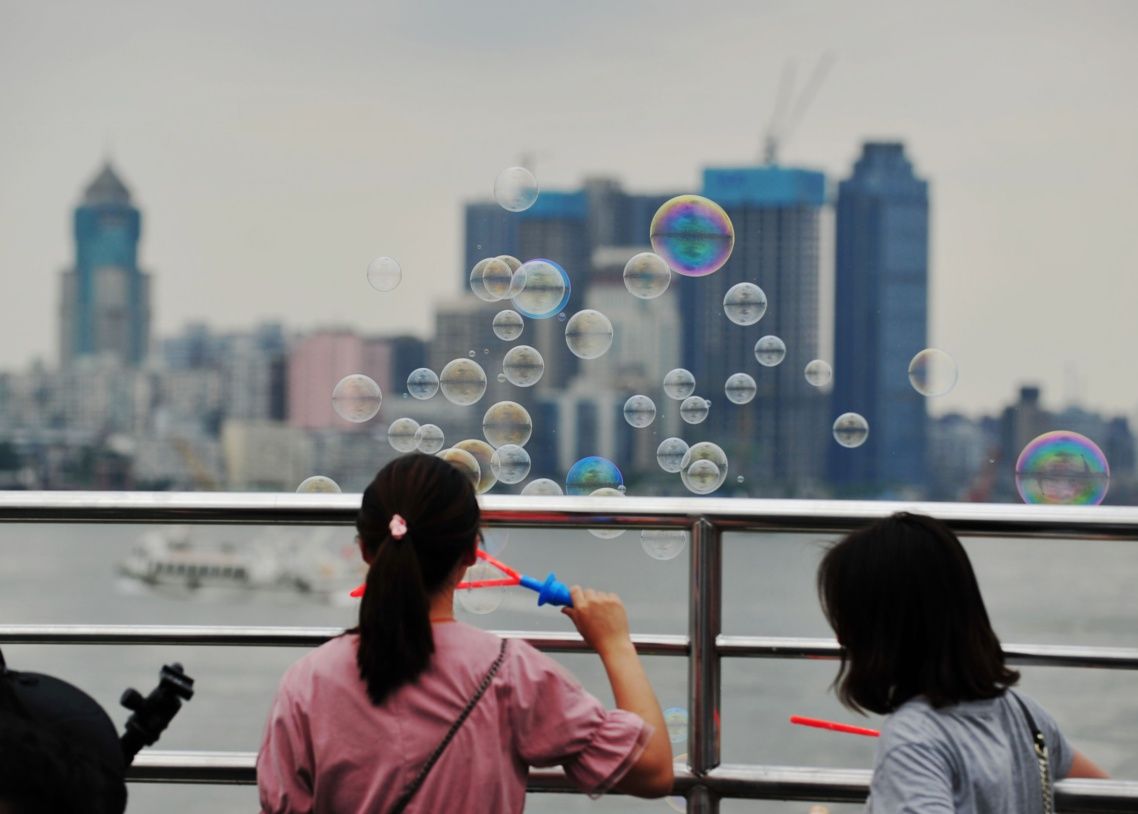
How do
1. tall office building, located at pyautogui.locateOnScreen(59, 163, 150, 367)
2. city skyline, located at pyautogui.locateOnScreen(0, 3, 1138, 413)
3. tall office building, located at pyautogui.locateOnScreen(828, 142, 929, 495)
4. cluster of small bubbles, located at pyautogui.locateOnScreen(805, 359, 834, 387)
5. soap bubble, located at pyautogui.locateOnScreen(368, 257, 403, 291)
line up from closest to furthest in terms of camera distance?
soap bubble, located at pyautogui.locateOnScreen(368, 257, 403, 291) < cluster of small bubbles, located at pyautogui.locateOnScreen(805, 359, 834, 387) < tall office building, located at pyautogui.locateOnScreen(828, 142, 929, 495) < tall office building, located at pyautogui.locateOnScreen(59, 163, 150, 367) < city skyline, located at pyautogui.locateOnScreen(0, 3, 1138, 413)

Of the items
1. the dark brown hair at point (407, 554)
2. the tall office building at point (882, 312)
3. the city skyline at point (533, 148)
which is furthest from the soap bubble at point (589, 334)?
the city skyline at point (533, 148)

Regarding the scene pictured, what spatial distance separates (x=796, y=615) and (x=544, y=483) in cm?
3288

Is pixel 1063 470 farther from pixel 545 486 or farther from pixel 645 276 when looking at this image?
pixel 545 486

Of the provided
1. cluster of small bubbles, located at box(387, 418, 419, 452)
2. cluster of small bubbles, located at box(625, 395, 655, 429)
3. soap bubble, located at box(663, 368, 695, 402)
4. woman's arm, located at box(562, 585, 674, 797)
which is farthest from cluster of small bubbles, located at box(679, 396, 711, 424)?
woman's arm, located at box(562, 585, 674, 797)

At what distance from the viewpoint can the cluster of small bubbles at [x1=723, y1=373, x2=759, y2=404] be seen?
5.27 meters

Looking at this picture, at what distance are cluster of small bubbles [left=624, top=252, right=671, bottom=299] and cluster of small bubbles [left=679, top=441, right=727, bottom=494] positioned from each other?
3.06ft

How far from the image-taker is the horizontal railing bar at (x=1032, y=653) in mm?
1888

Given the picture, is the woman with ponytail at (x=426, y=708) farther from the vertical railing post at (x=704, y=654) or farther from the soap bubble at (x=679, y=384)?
the soap bubble at (x=679, y=384)

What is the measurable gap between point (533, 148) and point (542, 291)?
31209 millimetres

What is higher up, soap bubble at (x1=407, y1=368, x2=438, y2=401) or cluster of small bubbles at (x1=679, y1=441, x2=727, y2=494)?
soap bubble at (x1=407, y1=368, x2=438, y2=401)

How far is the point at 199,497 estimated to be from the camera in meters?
2.05

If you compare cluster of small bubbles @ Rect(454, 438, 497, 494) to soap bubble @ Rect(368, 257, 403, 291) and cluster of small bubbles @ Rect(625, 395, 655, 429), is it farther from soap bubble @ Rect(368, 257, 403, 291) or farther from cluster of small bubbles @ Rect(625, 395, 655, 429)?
soap bubble @ Rect(368, 257, 403, 291)

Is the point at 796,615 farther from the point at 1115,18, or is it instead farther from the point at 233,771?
the point at 233,771

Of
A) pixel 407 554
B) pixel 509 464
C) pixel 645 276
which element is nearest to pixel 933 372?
pixel 645 276
